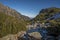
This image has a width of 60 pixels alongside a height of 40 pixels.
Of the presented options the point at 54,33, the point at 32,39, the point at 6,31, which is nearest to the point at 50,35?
the point at 54,33

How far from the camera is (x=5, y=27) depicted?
4525 cm

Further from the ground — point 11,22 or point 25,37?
point 11,22

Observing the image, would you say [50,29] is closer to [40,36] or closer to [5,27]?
[40,36]

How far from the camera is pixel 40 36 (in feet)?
108

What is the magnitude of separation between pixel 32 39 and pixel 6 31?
13.6 m

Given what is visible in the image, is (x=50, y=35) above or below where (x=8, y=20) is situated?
below

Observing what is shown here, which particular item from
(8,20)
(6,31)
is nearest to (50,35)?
(6,31)

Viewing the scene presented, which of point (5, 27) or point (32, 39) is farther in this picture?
point (5, 27)

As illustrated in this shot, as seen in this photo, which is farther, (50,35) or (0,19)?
(0,19)

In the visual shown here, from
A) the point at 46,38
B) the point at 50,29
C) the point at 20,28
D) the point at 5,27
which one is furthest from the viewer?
the point at 20,28

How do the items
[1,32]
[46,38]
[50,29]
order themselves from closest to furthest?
[46,38] < [50,29] < [1,32]

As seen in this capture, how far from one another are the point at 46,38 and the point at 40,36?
1.64 metres

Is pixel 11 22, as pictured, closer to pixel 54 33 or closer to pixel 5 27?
pixel 5 27

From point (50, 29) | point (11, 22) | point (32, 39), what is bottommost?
point (32, 39)
